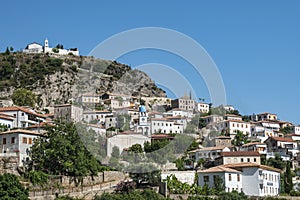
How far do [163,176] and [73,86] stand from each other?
6133 cm

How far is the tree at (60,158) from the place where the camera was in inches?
1571

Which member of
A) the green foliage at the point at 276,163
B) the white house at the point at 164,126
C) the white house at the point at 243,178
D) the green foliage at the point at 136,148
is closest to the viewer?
the white house at the point at 243,178

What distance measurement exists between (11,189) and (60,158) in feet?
26.9

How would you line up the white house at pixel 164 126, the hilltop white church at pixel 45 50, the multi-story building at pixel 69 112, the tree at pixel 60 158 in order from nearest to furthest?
the tree at pixel 60 158 → the multi-story building at pixel 69 112 → the white house at pixel 164 126 → the hilltop white church at pixel 45 50

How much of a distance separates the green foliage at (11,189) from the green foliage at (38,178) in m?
3.60

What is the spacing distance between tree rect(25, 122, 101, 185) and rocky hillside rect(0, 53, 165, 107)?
5200cm

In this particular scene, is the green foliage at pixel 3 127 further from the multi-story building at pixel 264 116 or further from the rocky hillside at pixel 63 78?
the multi-story building at pixel 264 116

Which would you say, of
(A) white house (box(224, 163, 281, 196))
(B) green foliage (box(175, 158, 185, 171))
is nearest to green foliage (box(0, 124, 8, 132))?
(B) green foliage (box(175, 158, 185, 171))

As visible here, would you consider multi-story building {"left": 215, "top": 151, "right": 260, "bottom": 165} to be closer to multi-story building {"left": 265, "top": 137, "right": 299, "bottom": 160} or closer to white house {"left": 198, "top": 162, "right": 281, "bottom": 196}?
white house {"left": 198, "top": 162, "right": 281, "bottom": 196}

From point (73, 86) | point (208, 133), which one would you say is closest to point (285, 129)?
point (208, 133)

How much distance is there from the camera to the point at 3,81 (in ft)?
Result: 335

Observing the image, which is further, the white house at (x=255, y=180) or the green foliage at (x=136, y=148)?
the green foliage at (x=136, y=148)

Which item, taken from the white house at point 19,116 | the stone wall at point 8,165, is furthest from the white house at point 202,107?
the stone wall at point 8,165

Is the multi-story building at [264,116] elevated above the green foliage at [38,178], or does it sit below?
above
